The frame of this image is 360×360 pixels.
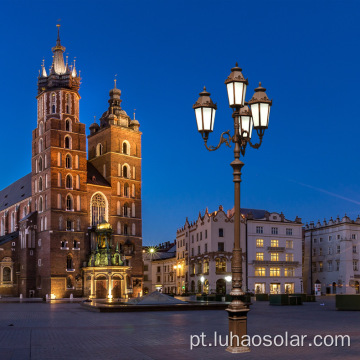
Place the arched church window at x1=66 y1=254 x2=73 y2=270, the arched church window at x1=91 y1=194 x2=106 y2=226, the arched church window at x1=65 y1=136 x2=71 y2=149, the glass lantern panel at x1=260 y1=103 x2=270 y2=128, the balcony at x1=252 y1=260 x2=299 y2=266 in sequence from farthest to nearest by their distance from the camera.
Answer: the balcony at x1=252 y1=260 x2=299 y2=266, the arched church window at x1=91 y1=194 x2=106 y2=226, the arched church window at x1=65 y1=136 x2=71 y2=149, the arched church window at x1=66 y1=254 x2=73 y2=270, the glass lantern panel at x1=260 y1=103 x2=270 y2=128

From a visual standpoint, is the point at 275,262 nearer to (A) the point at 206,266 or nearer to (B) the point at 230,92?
(A) the point at 206,266

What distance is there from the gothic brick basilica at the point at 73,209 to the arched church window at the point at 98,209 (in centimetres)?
15

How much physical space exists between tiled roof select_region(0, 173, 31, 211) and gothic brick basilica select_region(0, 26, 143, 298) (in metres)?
2.61

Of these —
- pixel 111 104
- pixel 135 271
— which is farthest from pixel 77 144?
pixel 135 271

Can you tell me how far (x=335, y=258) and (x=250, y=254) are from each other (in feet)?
62.0

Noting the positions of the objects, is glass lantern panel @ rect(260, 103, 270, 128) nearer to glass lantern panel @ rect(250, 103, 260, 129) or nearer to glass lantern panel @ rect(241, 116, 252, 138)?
glass lantern panel @ rect(250, 103, 260, 129)

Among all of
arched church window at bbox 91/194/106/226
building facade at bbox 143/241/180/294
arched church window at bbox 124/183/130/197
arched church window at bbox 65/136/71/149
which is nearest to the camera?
arched church window at bbox 65/136/71/149

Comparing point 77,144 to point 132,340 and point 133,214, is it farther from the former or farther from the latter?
point 132,340

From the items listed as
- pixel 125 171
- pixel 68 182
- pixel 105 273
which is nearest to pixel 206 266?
pixel 105 273

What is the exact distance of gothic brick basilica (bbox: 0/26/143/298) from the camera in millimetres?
78562

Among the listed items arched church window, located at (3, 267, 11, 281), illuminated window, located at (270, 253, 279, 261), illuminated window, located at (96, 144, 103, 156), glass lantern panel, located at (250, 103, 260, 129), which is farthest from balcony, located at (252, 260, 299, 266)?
glass lantern panel, located at (250, 103, 260, 129)

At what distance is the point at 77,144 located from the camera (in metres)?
84.0

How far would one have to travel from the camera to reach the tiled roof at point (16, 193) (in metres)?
96.0

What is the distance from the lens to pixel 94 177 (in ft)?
287
